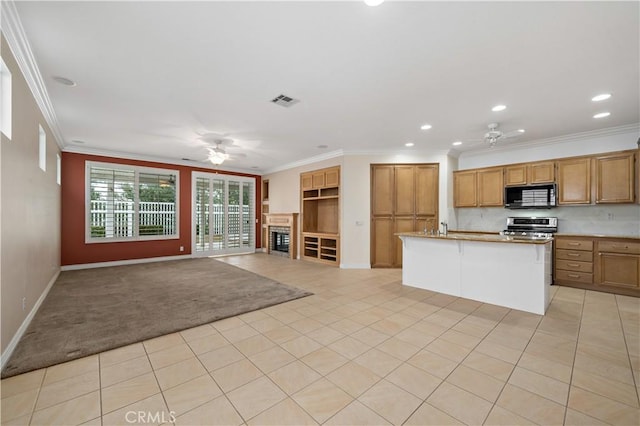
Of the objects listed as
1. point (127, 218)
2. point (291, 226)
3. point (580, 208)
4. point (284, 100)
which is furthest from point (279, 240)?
point (580, 208)

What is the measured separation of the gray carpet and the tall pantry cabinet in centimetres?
274

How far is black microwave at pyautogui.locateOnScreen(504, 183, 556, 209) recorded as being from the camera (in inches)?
203

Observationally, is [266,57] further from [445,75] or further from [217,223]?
[217,223]

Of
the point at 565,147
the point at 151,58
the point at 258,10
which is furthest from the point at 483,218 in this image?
the point at 151,58

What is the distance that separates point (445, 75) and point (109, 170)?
744cm

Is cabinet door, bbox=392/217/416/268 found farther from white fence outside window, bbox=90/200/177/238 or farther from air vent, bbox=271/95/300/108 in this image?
white fence outside window, bbox=90/200/177/238

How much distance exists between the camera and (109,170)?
21.3 ft

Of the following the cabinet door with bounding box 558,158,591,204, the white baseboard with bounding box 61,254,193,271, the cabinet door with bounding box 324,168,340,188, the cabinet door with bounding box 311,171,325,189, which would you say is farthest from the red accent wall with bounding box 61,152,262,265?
the cabinet door with bounding box 558,158,591,204

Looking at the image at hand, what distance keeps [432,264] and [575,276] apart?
2646 mm

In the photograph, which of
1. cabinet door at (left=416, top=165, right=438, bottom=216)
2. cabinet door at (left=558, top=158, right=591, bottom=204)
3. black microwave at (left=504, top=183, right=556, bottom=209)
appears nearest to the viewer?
cabinet door at (left=558, top=158, right=591, bottom=204)

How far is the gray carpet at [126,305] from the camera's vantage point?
101 inches

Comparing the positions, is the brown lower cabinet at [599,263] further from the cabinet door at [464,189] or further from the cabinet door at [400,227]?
the cabinet door at [400,227]

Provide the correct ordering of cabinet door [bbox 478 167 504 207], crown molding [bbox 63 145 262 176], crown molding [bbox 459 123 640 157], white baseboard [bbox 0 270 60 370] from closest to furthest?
1. white baseboard [bbox 0 270 60 370]
2. crown molding [bbox 459 123 640 157]
3. cabinet door [bbox 478 167 504 207]
4. crown molding [bbox 63 145 262 176]

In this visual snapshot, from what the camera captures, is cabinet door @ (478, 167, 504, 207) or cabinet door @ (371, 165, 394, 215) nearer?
cabinet door @ (478, 167, 504, 207)
